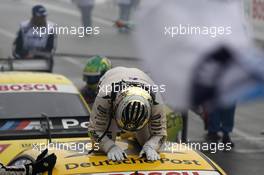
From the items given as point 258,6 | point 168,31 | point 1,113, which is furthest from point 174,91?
point 258,6

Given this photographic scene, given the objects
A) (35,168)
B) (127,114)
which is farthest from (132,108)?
(35,168)

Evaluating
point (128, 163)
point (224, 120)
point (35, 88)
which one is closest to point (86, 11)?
point (224, 120)

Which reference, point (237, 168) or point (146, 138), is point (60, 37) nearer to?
point (237, 168)

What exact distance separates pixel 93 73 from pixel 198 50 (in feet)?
4.06

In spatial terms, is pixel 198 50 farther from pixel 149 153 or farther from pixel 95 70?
pixel 149 153

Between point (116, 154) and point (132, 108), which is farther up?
point (132, 108)

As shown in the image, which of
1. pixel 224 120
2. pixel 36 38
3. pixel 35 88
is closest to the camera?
pixel 35 88

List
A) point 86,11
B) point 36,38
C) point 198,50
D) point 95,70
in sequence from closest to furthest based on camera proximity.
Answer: point 95,70 → point 198,50 → point 36,38 → point 86,11

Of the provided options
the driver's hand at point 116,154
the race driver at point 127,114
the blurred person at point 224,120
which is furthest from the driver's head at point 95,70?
the driver's hand at point 116,154

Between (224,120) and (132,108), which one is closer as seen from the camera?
(132,108)

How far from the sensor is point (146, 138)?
581 centimetres

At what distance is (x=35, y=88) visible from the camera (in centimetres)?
885

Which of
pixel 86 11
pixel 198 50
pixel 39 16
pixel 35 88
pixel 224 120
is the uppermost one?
pixel 86 11

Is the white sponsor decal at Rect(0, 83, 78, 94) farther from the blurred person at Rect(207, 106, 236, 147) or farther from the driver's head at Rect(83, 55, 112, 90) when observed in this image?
the blurred person at Rect(207, 106, 236, 147)
